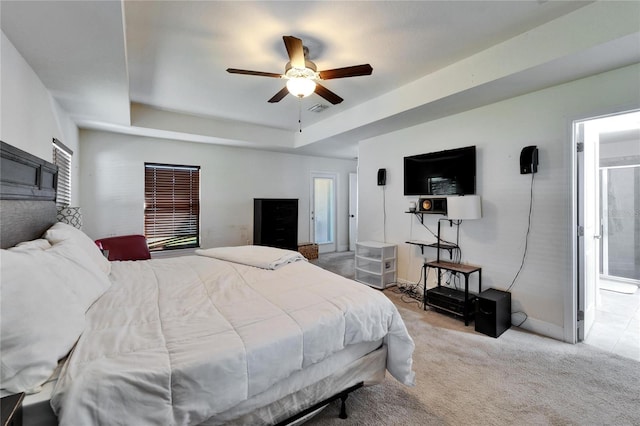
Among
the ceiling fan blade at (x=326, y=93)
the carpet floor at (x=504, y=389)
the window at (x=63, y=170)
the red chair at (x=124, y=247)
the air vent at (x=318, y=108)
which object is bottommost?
the carpet floor at (x=504, y=389)

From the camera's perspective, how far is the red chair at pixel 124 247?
3275 mm

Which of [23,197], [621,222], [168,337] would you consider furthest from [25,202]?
[621,222]

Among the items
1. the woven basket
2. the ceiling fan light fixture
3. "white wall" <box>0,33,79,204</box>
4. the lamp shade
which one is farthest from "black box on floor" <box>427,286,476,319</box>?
"white wall" <box>0,33,79,204</box>

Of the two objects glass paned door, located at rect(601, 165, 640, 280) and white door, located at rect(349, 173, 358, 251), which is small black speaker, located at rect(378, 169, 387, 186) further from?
glass paned door, located at rect(601, 165, 640, 280)

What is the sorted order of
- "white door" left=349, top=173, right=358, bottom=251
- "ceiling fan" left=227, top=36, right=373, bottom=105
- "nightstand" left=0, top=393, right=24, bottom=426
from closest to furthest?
"nightstand" left=0, top=393, right=24, bottom=426 < "ceiling fan" left=227, top=36, right=373, bottom=105 < "white door" left=349, top=173, right=358, bottom=251

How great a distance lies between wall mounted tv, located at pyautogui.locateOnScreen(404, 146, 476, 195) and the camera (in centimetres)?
323

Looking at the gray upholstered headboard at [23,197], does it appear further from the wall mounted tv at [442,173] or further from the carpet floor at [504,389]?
the wall mounted tv at [442,173]

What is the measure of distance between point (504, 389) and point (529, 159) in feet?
7.00

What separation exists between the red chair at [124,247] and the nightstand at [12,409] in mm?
Result: 2815

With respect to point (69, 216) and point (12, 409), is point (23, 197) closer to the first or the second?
point (69, 216)

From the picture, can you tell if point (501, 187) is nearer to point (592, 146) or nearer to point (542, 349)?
point (592, 146)

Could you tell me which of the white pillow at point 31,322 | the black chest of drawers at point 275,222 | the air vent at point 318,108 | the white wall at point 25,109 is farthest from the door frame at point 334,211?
the white pillow at point 31,322

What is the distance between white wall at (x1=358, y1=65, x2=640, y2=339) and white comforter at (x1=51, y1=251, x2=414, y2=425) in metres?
1.94

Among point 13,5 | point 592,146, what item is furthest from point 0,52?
point 592,146
